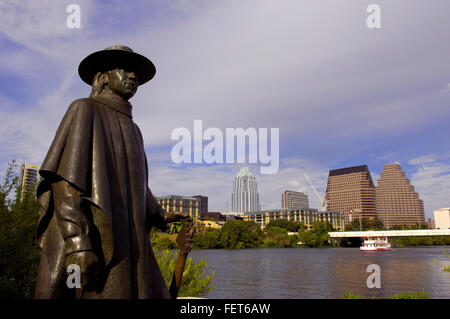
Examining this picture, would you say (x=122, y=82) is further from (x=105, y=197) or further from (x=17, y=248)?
(x=17, y=248)

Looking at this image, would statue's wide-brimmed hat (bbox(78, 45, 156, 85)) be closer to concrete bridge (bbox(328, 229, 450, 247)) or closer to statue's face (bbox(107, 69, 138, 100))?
statue's face (bbox(107, 69, 138, 100))

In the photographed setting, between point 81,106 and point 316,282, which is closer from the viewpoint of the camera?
point 81,106

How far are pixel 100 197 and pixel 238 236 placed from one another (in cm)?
8223

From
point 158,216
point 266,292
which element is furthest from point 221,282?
point 158,216

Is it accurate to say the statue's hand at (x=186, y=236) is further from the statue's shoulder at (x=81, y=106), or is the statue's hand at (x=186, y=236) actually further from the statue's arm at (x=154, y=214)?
the statue's shoulder at (x=81, y=106)

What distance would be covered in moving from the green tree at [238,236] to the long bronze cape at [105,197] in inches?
3116

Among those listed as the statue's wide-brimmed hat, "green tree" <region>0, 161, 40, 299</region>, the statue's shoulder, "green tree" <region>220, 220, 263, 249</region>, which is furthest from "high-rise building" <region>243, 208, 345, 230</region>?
the statue's shoulder

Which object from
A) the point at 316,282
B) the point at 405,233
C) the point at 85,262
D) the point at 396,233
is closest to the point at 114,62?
the point at 85,262

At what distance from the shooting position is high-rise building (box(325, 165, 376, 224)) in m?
184

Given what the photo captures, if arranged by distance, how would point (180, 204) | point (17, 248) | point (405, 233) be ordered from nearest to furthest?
1. point (17, 248)
2. point (405, 233)
3. point (180, 204)

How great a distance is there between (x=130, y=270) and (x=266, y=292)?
975 inches

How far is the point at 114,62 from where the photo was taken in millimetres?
3285
